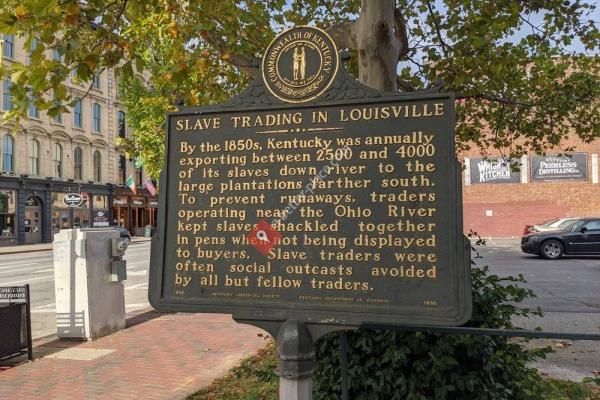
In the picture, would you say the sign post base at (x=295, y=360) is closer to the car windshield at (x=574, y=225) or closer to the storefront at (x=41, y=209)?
the car windshield at (x=574, y=225)

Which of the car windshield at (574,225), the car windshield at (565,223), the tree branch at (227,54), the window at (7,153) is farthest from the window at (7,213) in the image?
the car windshield at (574,225)

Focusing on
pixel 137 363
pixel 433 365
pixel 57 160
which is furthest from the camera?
pixel 57 160

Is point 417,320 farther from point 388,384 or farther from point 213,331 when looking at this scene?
point 213,331

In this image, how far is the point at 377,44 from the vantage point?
179 inches

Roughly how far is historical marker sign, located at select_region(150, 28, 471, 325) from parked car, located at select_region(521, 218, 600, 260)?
19.2 m

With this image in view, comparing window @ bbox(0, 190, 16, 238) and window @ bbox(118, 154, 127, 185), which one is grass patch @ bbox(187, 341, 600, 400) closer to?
window @ bbox(0, 190, 16, 238)

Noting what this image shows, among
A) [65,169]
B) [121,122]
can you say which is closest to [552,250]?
[65,169]

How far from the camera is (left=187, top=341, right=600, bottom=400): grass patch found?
4.75 metres

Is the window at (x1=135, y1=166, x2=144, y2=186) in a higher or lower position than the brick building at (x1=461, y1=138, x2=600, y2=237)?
higher

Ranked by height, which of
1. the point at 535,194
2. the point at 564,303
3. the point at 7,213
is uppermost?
the point at 535,194

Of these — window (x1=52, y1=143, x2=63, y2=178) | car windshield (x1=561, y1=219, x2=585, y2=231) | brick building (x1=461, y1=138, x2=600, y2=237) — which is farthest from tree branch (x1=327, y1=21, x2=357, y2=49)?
window (x1=52, y1=143, x2=63, y2=178)

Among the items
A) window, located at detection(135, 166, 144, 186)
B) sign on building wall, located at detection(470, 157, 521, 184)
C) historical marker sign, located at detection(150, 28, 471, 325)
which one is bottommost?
historical marker sign, located at detection(150, 28, 471, 325)

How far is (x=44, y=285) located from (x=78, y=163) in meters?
28.9

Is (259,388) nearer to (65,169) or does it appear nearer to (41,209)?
(41,209)
